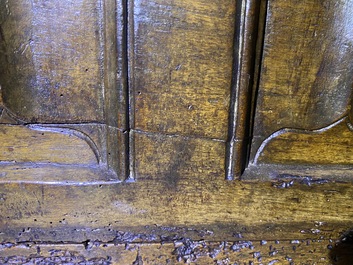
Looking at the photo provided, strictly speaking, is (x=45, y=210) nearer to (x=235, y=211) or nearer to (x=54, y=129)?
(x=54, y=129)

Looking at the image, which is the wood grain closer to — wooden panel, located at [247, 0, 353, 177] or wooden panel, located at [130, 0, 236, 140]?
wooden panel, located at [130, 0, 236, 140]

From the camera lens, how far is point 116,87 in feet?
2.14

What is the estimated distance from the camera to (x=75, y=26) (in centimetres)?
63

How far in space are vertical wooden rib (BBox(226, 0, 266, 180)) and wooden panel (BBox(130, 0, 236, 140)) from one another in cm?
1

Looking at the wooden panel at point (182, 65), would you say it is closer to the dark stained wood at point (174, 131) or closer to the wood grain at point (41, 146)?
the dark stained wood at point (174, 131)

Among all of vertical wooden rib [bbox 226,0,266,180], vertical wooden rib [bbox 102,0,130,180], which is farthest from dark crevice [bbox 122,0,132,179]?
vertical wooden rib [bbox 226,0,266,180]

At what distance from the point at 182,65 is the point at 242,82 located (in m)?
0.11

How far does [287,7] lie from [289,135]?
22cm

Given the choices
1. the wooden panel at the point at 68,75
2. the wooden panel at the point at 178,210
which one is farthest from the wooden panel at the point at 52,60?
the wooden panel at the point at 178,210

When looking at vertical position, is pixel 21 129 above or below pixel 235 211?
above

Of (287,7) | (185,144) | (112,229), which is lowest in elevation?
(112,229)

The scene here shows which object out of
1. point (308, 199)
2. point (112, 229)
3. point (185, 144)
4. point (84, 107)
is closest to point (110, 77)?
point (84, 107)

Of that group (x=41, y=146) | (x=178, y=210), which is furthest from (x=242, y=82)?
(x=41, y=146)

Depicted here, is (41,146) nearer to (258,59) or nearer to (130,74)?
(130,74)
